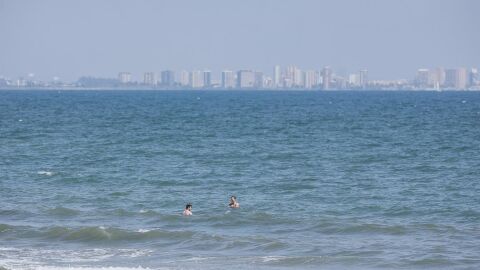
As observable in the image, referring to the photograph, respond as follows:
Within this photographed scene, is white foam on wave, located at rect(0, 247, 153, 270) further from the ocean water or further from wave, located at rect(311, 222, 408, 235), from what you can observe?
wave, located at rect(311, 222, 408, 235)

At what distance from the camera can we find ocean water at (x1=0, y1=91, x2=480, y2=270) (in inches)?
1006

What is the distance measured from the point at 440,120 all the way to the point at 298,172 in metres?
45.9

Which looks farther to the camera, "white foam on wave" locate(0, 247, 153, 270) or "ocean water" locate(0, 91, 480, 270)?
"ocean water" locate(0, 91, 480, 270)

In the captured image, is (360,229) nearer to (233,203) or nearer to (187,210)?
(233,203)

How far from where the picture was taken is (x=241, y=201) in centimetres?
3503

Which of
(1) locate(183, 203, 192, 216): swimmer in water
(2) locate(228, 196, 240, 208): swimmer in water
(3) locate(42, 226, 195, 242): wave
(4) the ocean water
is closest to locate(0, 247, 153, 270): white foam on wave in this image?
(4) the ocean water

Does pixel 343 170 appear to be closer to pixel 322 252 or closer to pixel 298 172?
pixel 298 172

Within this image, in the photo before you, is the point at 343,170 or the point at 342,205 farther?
the point at 343,170

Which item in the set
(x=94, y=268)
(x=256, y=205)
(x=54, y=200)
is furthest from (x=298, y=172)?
(x=94, y=268)

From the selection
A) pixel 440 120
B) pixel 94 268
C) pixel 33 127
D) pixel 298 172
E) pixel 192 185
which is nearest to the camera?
pixel 94 268

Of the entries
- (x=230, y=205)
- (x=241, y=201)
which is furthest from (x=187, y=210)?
(x=241, y=201)

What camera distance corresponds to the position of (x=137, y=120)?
285 ft

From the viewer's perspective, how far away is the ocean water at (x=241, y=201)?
25.6m

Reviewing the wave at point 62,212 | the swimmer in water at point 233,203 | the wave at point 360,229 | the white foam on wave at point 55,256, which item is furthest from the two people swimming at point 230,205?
the white foam on wave at point 55,256
